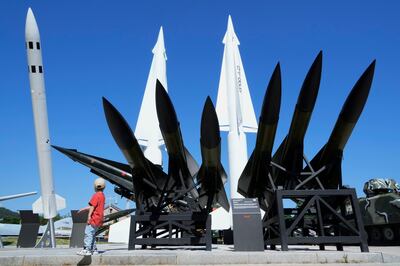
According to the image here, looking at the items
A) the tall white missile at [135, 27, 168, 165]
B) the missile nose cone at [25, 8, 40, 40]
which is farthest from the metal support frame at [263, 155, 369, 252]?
the tall white missile at [135, 27, 168, 165]

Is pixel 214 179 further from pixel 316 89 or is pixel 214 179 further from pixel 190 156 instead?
pixel 316 89

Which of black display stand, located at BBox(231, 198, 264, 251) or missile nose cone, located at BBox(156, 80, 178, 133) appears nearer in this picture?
black display stand, located at BBox(231, 198, 264, 251)

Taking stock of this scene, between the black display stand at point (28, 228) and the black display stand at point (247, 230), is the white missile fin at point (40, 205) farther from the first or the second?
the black display stand at point (247, 230)

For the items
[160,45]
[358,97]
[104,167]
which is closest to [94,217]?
[358,97]

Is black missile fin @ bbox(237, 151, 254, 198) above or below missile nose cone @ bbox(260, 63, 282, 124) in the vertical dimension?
below

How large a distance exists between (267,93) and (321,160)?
2064 mm

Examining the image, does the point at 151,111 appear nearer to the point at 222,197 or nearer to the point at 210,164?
the point at 222,197

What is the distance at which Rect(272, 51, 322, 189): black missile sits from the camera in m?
7.00

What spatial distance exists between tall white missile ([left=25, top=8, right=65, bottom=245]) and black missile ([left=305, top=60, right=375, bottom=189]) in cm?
940

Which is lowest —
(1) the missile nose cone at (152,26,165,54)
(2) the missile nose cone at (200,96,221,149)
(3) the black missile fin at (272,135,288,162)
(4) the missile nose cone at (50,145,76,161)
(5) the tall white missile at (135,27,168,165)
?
(3) the black missile fin at (272,135,288,162)

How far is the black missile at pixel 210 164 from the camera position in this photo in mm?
7418

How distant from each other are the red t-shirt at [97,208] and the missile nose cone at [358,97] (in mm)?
4947

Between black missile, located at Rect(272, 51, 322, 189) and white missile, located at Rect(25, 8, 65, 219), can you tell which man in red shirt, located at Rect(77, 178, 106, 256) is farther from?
white missile, located at Rect(25, 8, 65, 219)

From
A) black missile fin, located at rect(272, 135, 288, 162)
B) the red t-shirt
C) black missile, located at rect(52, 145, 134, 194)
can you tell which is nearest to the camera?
the red t-shirt
